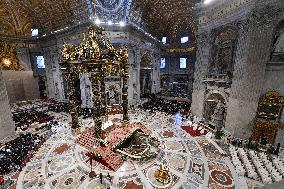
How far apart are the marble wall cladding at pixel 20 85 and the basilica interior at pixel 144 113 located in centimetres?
46

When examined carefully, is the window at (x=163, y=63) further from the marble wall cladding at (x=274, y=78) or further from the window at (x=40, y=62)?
the marble wall cladding at (x=274, y=78)

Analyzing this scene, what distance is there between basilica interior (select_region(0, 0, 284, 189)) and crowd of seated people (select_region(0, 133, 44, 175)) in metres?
0.07

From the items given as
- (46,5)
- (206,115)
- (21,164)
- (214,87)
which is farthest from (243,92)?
(46,5)

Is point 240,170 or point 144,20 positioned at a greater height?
point 144,20

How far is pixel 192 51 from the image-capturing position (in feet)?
94.1

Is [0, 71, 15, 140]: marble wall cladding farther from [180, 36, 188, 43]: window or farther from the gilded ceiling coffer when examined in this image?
[180, 36, 188, 43]: window

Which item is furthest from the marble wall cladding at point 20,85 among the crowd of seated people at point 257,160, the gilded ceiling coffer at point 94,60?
the crowd of seated people at point 257,160

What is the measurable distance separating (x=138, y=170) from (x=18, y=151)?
336 inches

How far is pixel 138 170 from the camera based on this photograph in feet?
33.0

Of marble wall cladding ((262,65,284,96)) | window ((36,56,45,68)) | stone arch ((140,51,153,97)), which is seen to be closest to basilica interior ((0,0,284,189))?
marble wall cladding ((262,65,284,96))

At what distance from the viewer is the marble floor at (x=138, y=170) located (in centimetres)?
894

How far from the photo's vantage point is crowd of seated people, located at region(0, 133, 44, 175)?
10.2 meters

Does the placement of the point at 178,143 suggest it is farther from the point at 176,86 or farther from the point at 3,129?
the point at 176,86

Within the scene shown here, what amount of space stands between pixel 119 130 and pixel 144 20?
1934 cm
